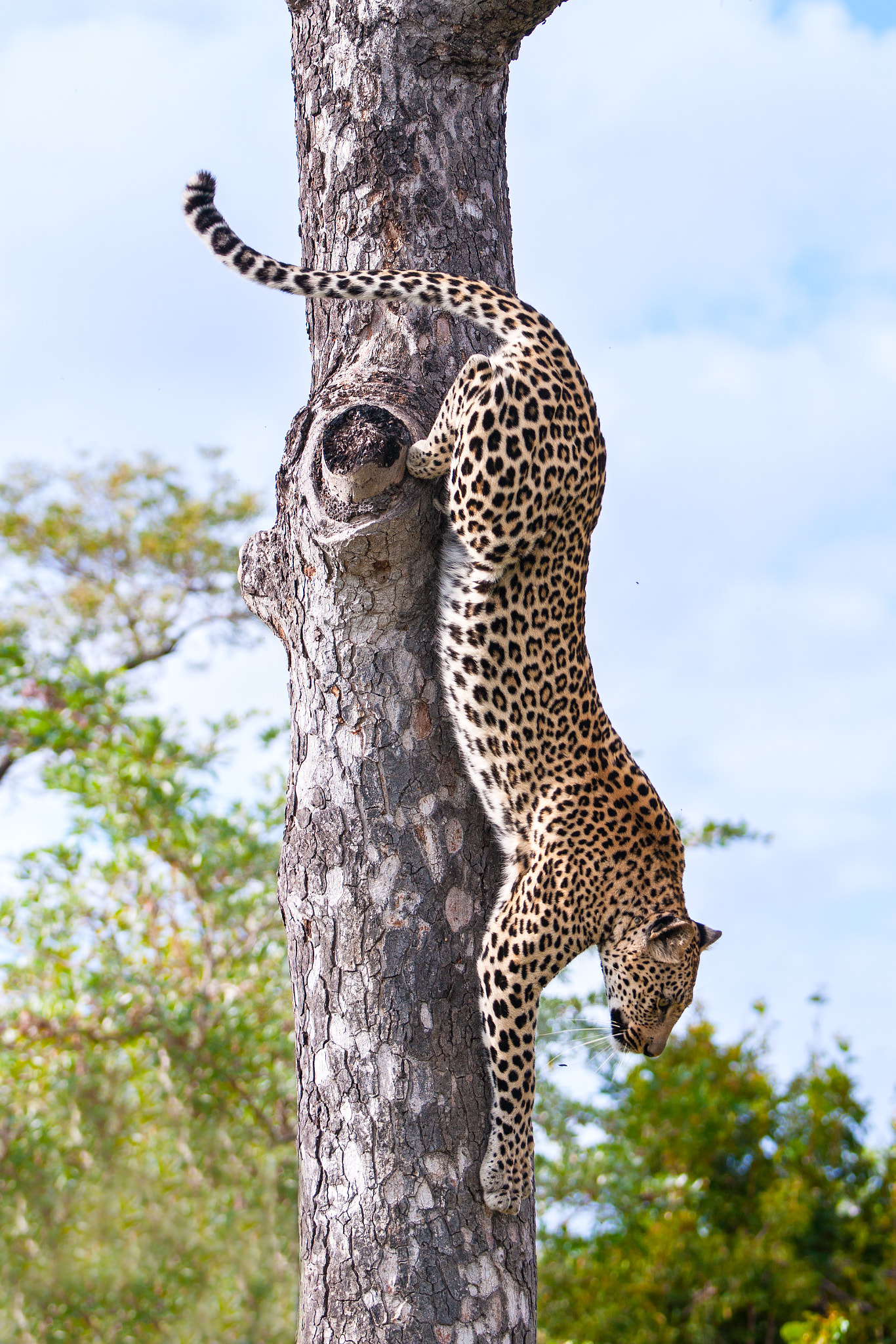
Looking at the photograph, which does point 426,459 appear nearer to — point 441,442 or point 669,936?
point 441,442

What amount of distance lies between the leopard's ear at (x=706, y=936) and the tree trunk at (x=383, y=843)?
1.02m

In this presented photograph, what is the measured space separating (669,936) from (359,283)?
2422 mm

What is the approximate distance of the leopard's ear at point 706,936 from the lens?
4621 mm

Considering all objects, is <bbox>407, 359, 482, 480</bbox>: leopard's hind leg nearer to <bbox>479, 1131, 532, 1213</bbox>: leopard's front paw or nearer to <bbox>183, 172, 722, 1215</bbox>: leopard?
<bbox>183, 172, 722, 1215</bbox>: leopard

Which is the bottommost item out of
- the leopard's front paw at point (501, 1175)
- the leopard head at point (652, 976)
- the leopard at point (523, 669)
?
the leopard's front paw at point (501, 1175)

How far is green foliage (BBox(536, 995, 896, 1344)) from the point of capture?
290 inches

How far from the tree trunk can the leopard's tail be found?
27cm

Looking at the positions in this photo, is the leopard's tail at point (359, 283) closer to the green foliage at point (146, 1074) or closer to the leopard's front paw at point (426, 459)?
the leopard's front paw at point (426, 459)

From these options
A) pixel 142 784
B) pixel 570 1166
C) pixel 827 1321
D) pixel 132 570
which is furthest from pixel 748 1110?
pixel 132 570

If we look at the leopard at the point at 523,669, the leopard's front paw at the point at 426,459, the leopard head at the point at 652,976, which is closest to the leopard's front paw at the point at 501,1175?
the leopard at the point at 523,669

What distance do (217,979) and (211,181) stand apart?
216 inches

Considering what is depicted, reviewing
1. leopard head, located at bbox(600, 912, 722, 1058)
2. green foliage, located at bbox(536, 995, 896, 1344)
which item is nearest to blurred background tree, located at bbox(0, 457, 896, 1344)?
green foliage, located at bbox(536, 995, 896, 1344)

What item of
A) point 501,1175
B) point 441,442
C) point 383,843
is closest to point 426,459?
point 441,442

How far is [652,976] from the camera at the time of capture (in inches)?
173
